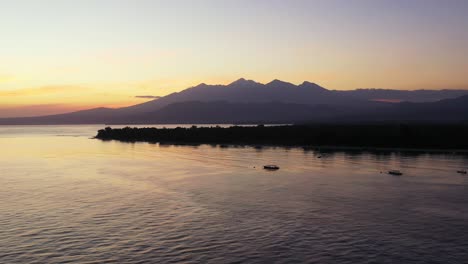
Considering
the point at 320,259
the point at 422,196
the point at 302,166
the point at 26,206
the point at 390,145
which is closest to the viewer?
the point at 320,259

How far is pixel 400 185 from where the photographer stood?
55.8 m

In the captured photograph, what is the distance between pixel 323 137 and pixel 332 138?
3087 millimetres

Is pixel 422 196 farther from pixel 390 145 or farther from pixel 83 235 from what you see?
pixel 390 145

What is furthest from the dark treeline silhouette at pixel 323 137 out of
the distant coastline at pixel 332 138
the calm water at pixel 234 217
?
the calm water at pixel 234 217

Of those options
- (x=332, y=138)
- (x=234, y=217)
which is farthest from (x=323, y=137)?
(x=234, y=217)

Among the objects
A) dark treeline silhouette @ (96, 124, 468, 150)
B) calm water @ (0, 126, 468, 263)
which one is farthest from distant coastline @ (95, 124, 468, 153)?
calm water @ (0, 126, 468, 263)

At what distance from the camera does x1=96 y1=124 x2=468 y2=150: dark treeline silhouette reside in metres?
122

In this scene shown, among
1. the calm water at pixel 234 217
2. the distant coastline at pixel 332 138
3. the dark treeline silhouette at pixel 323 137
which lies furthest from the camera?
the dark treeline silhouette at pixel 323 137

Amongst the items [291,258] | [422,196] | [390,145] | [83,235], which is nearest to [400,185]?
[422,196]

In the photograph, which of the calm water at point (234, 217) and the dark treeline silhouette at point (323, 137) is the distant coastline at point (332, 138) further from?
the calm water at point (234, 217)

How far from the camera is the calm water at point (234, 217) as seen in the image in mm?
27891

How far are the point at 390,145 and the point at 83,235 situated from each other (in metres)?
105

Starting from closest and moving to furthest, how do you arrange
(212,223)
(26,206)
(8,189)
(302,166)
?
(212,223), (26,206), (8,189), (302,166)

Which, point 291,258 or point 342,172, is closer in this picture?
point 291,258
